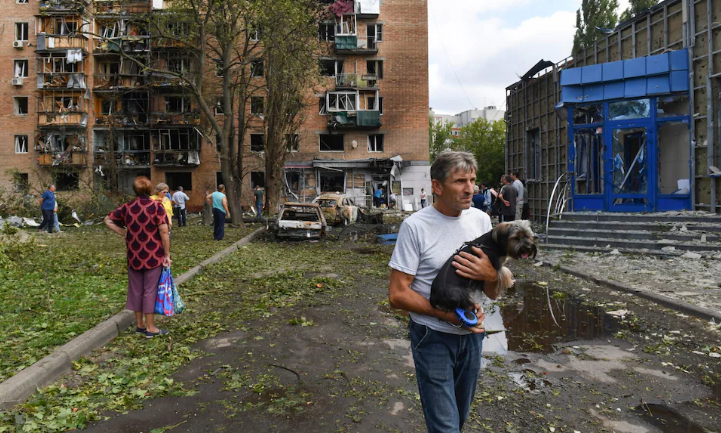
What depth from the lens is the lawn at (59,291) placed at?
18.4ft

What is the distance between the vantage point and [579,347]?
19.2 feet

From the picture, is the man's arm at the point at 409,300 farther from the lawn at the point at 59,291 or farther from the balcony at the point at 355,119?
the balcony at the point at 355,119

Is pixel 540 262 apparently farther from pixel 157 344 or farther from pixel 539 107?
pixel 539 107

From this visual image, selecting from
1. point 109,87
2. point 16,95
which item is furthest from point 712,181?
point 16,95

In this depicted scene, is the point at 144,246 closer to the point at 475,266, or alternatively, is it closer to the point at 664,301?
the point at 475,266

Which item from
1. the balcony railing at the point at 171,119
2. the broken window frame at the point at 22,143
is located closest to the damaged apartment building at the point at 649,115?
the balcony railing at the point at 171,119

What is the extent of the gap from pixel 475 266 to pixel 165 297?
4.75m

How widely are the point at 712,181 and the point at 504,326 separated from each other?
938 centimetres

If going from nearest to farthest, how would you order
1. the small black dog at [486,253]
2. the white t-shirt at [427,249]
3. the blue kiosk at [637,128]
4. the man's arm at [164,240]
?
the small black dog at [486,253] → the white t-shirt at [427,249] → the man's arm at [164,240] → the blue kiosk at [637,128]

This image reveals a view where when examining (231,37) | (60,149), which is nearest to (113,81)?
(60,149)

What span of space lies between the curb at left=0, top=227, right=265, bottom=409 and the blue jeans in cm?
348

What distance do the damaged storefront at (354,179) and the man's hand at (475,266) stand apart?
126ft

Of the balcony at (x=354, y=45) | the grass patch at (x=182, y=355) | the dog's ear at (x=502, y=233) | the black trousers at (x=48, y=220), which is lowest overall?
the grass patch at (x=182, y=355)

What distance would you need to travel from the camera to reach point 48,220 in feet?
70.0
